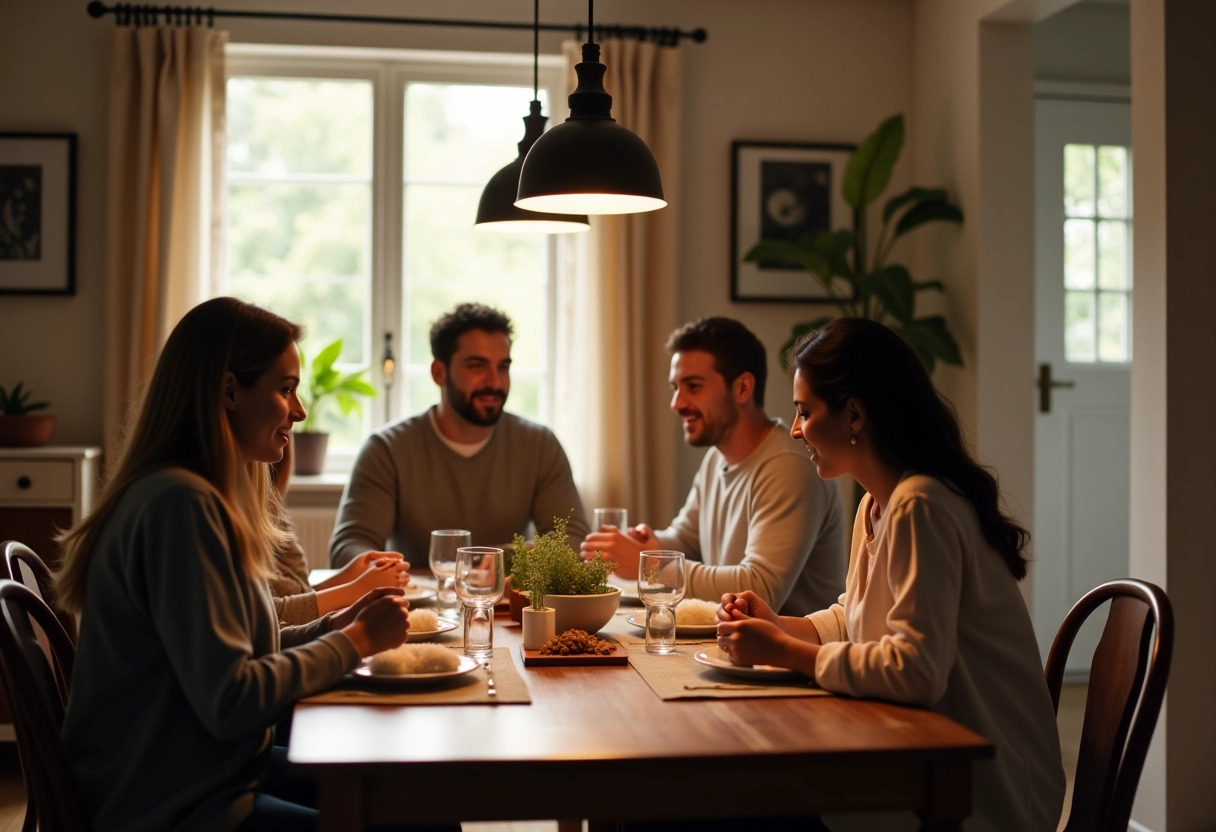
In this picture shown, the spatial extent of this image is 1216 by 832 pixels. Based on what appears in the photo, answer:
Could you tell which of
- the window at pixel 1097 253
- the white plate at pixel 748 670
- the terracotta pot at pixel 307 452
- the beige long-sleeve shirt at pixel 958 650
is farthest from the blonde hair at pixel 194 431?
the window at pixel 1097 253

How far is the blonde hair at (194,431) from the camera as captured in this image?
1595 mm

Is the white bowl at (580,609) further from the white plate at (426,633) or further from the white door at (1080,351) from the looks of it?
the white door at (1080,351)

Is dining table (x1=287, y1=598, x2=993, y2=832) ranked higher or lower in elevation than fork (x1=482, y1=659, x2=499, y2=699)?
lower

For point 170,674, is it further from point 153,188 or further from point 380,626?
point 153,188

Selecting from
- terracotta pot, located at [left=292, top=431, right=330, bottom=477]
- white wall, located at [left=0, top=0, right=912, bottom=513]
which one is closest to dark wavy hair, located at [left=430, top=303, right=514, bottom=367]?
terracotta pot, located at [left=292, top=431, right=330, bottom=477]

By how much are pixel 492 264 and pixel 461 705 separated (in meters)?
3.14

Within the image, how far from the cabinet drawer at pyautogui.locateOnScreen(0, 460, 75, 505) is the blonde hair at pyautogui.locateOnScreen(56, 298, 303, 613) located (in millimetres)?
2283

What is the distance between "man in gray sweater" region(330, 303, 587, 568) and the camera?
317 centimetres

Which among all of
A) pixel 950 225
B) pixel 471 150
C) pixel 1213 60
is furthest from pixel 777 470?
pixel 471 150

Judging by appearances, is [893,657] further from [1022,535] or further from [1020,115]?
Answer: [1020,115]

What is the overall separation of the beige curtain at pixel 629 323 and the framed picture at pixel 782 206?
296 mm

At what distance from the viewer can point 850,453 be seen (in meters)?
1.83

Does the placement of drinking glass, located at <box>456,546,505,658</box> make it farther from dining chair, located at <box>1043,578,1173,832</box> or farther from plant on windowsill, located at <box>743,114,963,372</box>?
plant on windowsill, located at <box>743,114,963,372</box>

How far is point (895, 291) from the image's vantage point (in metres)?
4.06
